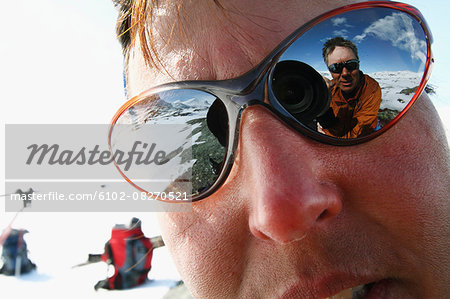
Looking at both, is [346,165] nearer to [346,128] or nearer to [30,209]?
[346,128]

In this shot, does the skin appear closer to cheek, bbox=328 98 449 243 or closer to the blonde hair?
cheek, bbox=328 98 449 243

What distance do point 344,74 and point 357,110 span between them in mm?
95

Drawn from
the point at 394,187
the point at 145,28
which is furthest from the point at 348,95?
the point at 145,28

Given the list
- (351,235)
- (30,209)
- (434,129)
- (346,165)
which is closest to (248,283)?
(351,235)

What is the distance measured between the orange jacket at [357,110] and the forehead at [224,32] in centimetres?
24

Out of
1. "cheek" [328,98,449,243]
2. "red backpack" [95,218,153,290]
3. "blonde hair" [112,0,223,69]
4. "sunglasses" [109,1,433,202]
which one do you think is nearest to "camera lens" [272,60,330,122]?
"sunglasses" [109,1,433,202]

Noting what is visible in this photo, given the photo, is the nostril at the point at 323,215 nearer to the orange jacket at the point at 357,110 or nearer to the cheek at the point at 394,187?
the cheek at the point at 394,187

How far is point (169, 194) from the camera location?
1064mm

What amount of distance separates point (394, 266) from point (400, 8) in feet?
2.10

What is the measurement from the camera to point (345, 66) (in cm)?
76

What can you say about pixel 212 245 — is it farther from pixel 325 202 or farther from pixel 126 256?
pixel 126 256

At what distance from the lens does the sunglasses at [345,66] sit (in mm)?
762

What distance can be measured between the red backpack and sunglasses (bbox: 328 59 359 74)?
4012 millimetres

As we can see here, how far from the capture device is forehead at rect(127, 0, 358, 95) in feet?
2.82
